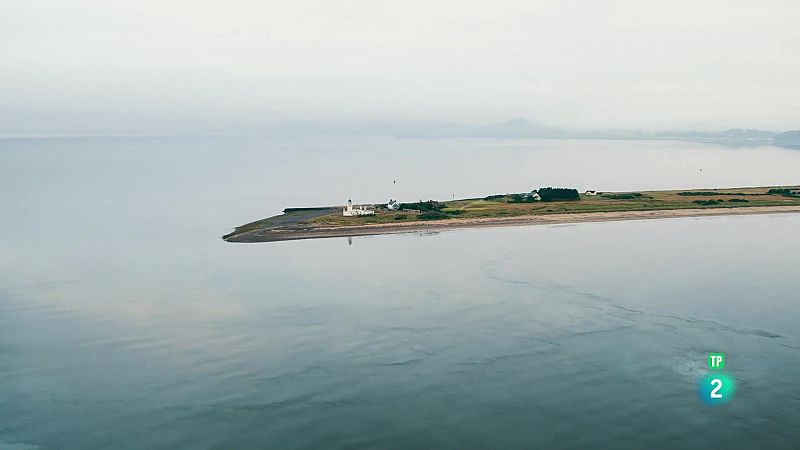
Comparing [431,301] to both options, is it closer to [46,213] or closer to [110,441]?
[110,441]

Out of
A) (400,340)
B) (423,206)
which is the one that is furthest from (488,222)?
(400,340)

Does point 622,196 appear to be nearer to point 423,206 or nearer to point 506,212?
point 506,212

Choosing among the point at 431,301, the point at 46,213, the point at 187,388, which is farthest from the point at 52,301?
the point at 46,213

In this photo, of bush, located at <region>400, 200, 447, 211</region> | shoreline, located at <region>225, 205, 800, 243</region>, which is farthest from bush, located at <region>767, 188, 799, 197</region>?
bush, located at <region>400, 200, 447, 211</region>

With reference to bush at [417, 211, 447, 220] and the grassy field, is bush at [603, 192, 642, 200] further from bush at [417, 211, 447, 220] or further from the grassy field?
bush at [417, 211, 447, 220]

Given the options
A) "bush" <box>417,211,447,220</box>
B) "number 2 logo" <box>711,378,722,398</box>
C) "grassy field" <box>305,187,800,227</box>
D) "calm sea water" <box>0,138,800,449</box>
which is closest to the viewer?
"calm sea water" <box>0,138,800,449</box>

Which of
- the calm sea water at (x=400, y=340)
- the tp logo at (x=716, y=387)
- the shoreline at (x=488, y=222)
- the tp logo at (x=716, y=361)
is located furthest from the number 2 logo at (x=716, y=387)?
the shoreline at (x=488, y=222)
